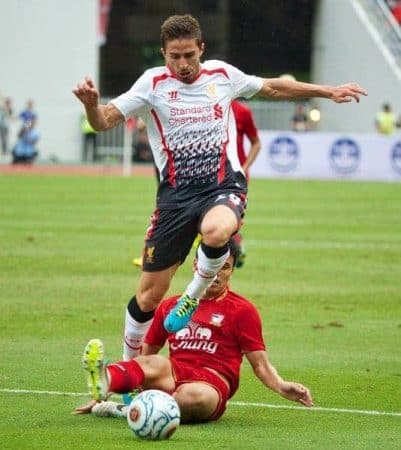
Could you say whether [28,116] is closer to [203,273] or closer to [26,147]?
[26,147]

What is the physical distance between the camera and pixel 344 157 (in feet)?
143

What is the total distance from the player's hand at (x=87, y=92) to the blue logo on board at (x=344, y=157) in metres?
33.6

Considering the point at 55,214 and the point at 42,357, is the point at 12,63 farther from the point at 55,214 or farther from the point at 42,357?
the point at 42,357

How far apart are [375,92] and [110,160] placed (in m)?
10.3

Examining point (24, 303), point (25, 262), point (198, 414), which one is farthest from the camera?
point (25, 262)

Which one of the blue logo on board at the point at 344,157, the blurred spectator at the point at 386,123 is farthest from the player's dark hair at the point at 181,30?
the blurred spectator at the point at 386,123

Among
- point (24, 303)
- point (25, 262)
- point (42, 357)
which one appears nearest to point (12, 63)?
point (25, 262)

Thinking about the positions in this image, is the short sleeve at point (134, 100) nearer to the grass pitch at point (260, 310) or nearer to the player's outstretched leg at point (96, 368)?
the grass pitch at point (260, 310)

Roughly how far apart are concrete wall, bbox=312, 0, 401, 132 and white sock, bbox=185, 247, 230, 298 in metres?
45.6

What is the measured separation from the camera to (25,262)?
64.5 ft

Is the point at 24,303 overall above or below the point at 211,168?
below

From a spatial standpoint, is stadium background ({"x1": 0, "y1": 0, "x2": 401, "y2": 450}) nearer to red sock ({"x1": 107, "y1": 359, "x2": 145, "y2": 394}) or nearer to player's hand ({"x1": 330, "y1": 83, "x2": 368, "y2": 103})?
red sock ({"x1": 107, "y1": 359, "x2": 145, "y2": 394})

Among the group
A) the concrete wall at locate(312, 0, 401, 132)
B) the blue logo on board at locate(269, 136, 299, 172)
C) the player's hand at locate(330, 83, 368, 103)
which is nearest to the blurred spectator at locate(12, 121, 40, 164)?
the blue logo on board at locate(269, 136, 299, 172)

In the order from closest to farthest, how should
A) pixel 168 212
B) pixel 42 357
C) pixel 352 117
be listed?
pixel 168 212 → pixel 42 357 → pixel 352 117
